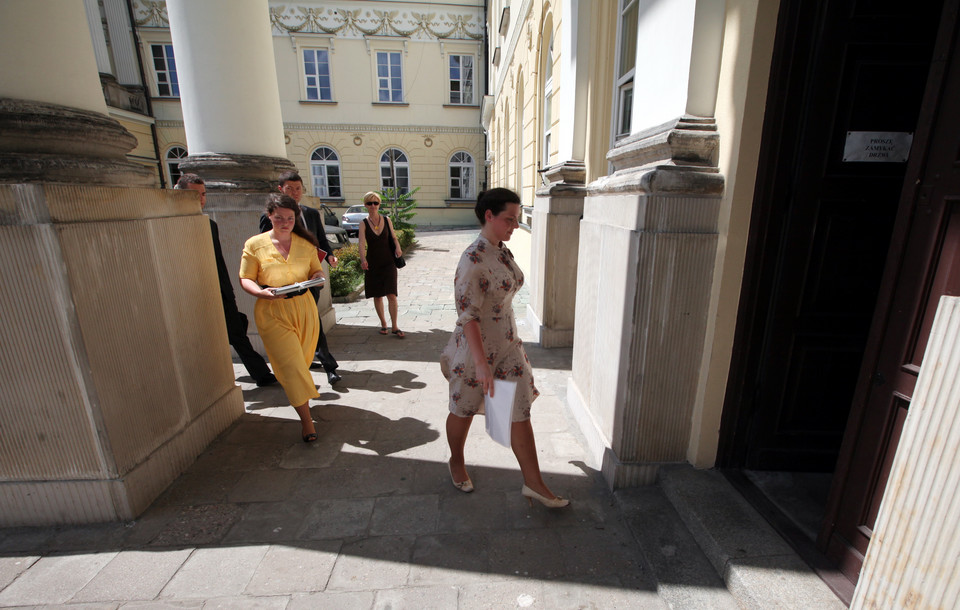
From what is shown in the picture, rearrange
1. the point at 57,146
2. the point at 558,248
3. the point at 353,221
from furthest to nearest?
the point at 353,221
the point at 558,248
the point at 57,146

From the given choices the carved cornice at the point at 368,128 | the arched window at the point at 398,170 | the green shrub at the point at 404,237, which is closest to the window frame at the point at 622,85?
the green shrub at the point at 404,237

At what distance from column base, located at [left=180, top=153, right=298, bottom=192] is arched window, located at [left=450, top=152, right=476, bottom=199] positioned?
65.0 ft

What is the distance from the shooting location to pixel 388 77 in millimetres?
22812

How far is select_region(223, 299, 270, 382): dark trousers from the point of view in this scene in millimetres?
4109

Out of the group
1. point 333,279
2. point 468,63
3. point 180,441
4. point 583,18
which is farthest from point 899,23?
point 468,63

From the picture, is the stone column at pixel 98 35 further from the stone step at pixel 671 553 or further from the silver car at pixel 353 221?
the stone step at pixel 671 553

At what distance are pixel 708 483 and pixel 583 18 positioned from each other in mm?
4333

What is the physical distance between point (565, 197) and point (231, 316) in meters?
3.59

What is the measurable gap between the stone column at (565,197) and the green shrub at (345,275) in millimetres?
3463

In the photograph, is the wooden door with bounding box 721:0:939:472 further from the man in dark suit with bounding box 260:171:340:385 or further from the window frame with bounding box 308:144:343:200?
the window frame with bounding box 308:144:343:200

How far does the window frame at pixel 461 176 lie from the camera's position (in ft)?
79.0

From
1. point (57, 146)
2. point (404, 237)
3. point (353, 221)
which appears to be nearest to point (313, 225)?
point (57, 146)

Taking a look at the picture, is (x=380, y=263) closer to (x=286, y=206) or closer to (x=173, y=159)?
(x=286, y=206)

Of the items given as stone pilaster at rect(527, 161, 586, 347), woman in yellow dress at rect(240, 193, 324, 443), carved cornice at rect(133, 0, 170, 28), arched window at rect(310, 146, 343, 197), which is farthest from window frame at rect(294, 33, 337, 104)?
woman in yellow dress at rect(240, 193, 324, 443)
